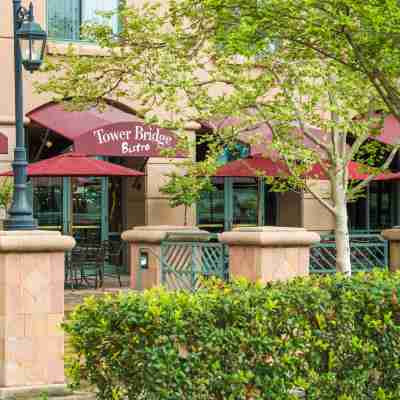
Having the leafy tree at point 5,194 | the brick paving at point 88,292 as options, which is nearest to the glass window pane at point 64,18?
the leafy tree at point 5,194

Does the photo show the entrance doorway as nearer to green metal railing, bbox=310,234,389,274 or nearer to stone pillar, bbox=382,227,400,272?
green metal railing, bbox=310,234,389,274

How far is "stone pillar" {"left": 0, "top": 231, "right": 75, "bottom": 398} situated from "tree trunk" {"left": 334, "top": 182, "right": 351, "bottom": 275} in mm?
5561

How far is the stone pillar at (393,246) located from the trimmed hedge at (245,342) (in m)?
8.11

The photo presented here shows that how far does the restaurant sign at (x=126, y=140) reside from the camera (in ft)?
57.0

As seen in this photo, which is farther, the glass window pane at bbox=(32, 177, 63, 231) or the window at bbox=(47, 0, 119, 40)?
the glass window pane at bbox=(32, 177, 63, 231)

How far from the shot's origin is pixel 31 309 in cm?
905

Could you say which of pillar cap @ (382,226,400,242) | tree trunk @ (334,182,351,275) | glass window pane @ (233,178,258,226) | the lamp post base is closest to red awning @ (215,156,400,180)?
tree trunk @ (334,182,351,275)

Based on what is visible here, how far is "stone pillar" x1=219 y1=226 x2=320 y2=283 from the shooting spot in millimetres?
10586

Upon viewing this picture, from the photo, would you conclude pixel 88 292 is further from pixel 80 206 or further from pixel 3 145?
pixel 80 206

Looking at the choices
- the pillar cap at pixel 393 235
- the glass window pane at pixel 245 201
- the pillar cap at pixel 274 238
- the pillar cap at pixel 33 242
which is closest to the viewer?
the pillar cap at pixel 33 242

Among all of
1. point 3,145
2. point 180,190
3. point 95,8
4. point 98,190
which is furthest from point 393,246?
point 95,8

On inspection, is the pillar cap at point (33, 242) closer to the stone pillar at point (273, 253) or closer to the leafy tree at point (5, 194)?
the stone pillar at point (273, 253)

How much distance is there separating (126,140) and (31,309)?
28.8ft

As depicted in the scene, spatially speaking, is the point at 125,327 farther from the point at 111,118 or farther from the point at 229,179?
the point at 229,179
